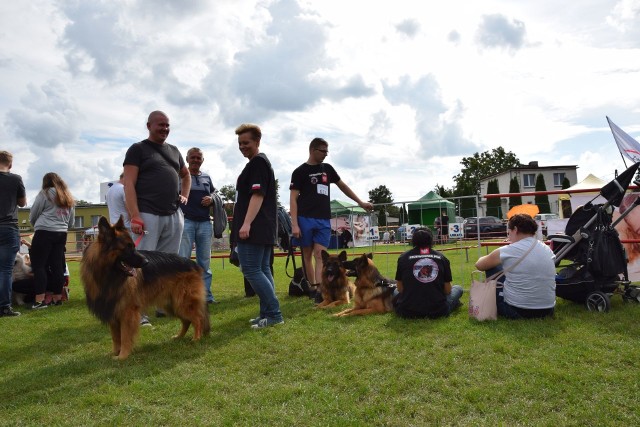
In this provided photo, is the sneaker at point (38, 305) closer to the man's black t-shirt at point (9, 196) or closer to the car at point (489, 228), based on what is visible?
the man's black t-shirt at point (9, 196)

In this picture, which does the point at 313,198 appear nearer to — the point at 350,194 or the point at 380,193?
the point at 350,194

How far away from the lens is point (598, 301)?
527 cm

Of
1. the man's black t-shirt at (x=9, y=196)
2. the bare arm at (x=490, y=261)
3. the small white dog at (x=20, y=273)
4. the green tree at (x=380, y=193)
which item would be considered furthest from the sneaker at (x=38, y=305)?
the green tree at (x=380, y=193)

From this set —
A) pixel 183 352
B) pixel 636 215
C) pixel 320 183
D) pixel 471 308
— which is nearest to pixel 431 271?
pixel 471 308

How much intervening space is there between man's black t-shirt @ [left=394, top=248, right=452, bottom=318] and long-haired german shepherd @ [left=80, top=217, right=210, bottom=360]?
2487mm

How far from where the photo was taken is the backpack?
25.8 ft

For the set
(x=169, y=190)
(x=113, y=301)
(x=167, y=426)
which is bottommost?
(x=167, y=426)

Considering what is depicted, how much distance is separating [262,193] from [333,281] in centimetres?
205

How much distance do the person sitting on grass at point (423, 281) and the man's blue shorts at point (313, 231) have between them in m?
1.55

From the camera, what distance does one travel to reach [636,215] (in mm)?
7020

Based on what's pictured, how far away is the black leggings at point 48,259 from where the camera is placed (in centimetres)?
720

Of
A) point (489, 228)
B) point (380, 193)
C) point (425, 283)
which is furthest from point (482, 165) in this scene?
point (425, 283)

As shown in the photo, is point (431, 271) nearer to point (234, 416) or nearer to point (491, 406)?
point (491, 406)

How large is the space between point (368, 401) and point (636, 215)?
599 cm
